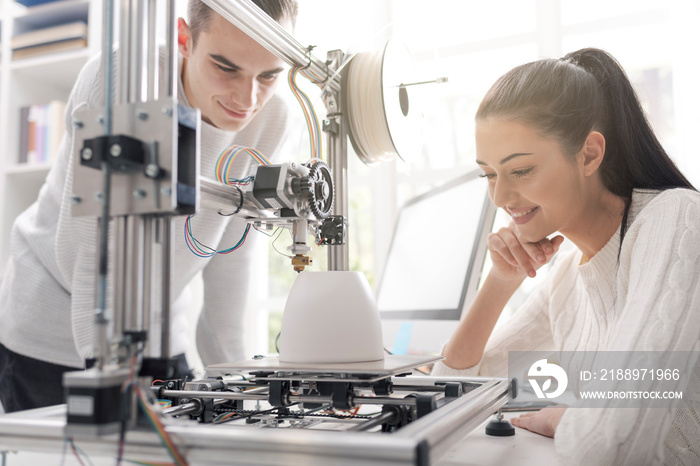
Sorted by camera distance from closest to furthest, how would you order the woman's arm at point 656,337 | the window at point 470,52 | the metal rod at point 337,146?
the woman's arm at point 656,337, the metal rod at point 337,146, the window at point 470,52

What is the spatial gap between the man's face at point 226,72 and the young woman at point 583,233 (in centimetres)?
46

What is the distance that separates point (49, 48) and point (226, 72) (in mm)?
1728

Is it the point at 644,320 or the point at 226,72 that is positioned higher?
the point at 226,72

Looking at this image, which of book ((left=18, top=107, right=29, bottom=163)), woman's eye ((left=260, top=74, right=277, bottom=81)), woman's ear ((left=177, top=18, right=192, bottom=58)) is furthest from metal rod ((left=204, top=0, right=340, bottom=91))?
book ((left=18, top=107, right=29, bottom=163))

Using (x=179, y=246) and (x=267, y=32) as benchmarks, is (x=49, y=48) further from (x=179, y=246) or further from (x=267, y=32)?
(x=267, y=32)

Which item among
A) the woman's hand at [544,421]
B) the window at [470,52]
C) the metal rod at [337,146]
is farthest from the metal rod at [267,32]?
the window at [470,52]

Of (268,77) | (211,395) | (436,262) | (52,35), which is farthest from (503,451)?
(52,35)

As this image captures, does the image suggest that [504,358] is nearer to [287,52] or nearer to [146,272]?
[287,52]

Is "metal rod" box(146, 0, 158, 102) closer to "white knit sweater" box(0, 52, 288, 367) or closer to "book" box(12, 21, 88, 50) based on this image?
"white knit sweater" box(0, 52, 288, 367)

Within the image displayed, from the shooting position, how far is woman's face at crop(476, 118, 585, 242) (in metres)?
0.96

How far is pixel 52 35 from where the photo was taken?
2.42m

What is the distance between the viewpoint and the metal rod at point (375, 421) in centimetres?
61

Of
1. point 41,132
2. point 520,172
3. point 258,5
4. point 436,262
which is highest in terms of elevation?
point 41,132

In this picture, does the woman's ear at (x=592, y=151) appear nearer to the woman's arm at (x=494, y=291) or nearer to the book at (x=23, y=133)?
the woman's arm at (x=494, y=291)
